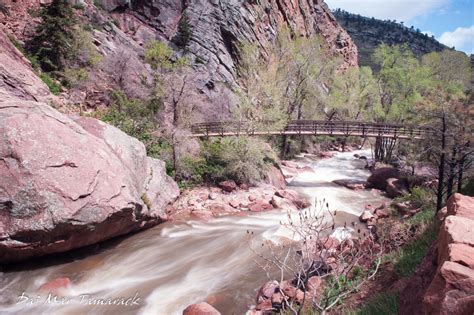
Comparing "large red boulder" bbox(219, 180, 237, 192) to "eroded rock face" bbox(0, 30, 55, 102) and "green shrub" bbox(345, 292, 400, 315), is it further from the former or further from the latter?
"green shrub" bbox(345, 292, 400, 315)

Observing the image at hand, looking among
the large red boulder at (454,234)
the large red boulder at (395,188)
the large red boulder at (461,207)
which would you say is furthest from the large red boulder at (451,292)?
the large red boulder at (395,188)

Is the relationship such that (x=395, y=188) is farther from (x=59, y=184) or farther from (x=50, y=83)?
(x=50, y=83)

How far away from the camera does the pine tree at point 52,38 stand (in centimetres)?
2211

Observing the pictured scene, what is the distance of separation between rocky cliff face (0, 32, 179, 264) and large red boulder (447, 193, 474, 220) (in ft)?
32.4

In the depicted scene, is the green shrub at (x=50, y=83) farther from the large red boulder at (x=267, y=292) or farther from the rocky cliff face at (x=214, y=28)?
the large red boulder at (x=267, y=292)

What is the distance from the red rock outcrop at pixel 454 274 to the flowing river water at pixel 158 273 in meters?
5.69

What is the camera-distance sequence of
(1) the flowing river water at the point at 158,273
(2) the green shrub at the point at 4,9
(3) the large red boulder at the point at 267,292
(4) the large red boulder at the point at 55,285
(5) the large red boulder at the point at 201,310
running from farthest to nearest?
(2) the green shrub at the point at 4,9
(4) the large red boulder at the point at 55,285
(1) the flowing river water at the point at 158,273
(3) the large red boulder at the point at 267,292
(5) the large red boulder at the point at 201,310

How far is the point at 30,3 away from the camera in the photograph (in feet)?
85.0

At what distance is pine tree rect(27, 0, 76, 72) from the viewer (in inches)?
870

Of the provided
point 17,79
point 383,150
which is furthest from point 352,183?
point 17,79

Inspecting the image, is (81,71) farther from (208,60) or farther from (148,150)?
(208,60)

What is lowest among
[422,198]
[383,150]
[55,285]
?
[55,285]

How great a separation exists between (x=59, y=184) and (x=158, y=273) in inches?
176

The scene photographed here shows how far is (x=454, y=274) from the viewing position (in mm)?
3354
